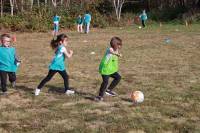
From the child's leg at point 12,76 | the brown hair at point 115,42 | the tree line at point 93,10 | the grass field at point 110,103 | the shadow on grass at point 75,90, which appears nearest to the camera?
the grass field at point 110,103

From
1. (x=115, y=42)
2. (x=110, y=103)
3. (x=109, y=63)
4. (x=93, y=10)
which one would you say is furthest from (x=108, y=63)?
(x=93, y=10)

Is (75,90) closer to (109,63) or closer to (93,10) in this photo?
(109,63)

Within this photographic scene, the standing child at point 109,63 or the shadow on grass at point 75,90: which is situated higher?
the standing child at point 109,63

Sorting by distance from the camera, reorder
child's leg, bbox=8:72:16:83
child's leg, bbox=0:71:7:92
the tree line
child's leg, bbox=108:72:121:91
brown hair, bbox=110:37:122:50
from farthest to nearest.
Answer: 1. the tree line
2. child's leg, bbox=8:72:16:83
3. child's leg, bbox=0:71:7:92
4. child's leg, bbox=108:72:121:91
5. brown hair, bbox=110:37:122:50

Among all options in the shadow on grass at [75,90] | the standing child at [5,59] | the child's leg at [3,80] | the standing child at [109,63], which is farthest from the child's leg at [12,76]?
the standing child at [109,63]

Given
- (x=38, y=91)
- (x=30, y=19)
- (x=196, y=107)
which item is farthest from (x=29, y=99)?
A: (x=30, y=19)

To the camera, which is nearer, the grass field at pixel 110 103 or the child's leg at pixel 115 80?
the grass field at pixel 110 103

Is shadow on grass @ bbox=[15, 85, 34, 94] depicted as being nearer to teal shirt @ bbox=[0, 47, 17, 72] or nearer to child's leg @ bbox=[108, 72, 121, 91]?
teal shirt @ bbox=[0, 47, 17, 72]

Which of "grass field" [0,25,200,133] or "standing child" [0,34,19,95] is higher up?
"standing child" [0,34,19,95]

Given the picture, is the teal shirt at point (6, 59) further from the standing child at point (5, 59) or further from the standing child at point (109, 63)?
the standing child at point (109, 63)

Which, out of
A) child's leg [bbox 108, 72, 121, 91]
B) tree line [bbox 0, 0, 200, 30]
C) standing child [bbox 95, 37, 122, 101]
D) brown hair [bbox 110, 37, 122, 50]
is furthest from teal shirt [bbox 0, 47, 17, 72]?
tree line [bbox 0, 0, 200, 30]

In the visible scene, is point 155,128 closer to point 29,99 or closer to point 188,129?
point 188,129

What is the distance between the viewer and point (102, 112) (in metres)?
8.50

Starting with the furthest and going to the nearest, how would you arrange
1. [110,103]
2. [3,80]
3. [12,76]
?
[12,76], [3,80], [110,103]
